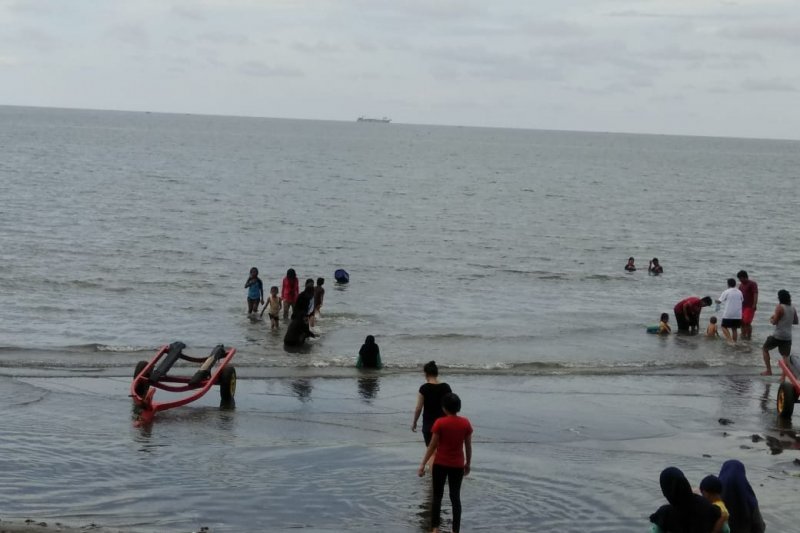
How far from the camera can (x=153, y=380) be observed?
1452 cm

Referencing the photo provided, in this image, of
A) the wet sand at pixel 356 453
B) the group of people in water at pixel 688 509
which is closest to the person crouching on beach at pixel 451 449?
the wet sand at pixel 356 453

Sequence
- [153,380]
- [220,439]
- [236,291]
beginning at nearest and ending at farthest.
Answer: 1. [220,439]
2. [153,380]
3. [236,291]

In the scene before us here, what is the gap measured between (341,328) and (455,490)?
49.9ft

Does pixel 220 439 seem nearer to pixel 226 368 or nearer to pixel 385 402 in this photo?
pixel 226 368

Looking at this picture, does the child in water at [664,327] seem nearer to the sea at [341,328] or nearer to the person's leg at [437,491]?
the sea at [341,328]

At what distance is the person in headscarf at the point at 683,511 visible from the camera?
280 inches

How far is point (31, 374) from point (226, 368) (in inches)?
175

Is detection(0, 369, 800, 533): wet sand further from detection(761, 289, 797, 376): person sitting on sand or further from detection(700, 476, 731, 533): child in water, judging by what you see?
detection(700, 476, 731, 533): child in water

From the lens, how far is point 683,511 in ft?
23.5

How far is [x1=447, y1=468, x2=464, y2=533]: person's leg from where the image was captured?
30.1ft

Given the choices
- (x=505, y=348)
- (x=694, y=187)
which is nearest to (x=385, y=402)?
(x=505, y=348)

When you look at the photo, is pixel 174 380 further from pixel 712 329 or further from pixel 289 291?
pixel 712 329

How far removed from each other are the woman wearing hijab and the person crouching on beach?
2235mm

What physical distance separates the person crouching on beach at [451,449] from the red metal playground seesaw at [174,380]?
6.00 metres
